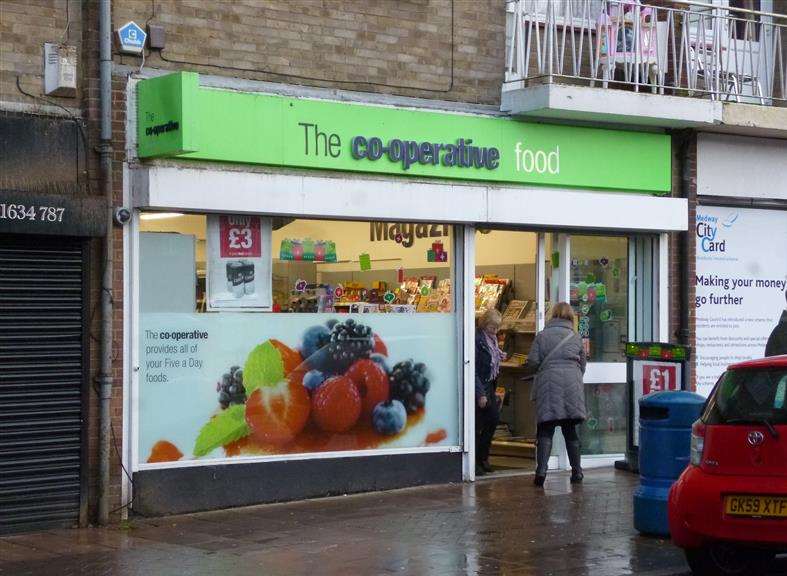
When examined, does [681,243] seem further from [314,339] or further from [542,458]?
[314,339]

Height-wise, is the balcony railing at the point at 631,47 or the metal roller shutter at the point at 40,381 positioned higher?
the balcony railing at the point at 631,47

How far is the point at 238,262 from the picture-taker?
11859 millimetres

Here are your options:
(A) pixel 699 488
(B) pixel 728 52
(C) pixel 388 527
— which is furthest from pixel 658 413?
(B) pixel 728 52

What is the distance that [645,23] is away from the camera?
46.9 ft

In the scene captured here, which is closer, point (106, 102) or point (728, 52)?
point (106, 102)

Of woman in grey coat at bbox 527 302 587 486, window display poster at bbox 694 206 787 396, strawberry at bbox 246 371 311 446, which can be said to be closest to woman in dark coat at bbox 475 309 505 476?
woman in grey coat at bbox 527 302 587 486

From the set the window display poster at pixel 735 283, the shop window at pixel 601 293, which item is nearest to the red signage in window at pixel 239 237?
the shop window at pixel 601 293

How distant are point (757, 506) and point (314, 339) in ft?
16.6

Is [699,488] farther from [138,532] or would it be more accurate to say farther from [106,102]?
[106,102]

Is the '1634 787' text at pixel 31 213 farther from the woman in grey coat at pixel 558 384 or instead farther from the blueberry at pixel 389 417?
the woman in grey coat at pixel 558 384

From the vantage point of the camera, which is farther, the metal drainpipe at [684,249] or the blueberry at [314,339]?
the metal drainpipe at [684,249]

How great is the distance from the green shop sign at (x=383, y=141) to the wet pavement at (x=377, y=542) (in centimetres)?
298

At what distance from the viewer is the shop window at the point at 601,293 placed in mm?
14516

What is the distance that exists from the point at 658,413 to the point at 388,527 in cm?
230
